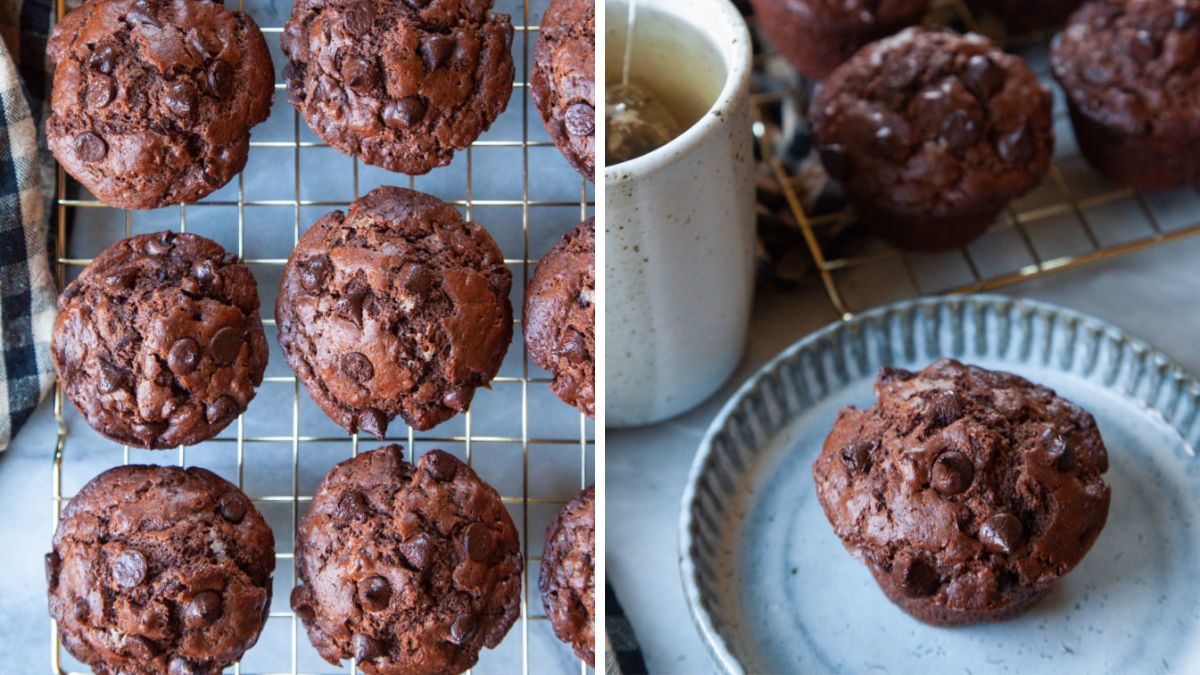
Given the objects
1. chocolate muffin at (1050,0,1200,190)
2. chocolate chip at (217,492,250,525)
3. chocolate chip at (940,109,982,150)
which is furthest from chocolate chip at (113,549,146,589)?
chocolate muffin at (1050,0,1200,190)

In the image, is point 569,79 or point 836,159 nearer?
point 569,79

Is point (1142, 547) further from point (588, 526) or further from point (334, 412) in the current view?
point (334, 412)

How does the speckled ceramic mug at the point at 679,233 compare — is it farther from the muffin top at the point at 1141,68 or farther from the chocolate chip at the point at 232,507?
the muffin top at the point at 1141,68

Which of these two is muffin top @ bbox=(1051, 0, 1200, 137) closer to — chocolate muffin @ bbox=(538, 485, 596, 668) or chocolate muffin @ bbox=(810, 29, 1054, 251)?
chocolate muffin @ bbox=(810, 29, 1054, 251)

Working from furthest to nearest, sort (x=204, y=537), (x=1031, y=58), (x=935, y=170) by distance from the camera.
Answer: (x=1031, y=58), (x=935, y=170), (x=204, y=537)

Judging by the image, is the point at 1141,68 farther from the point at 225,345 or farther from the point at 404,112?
the point at 225,345

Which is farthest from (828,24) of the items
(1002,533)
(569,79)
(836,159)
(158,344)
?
(158,344)

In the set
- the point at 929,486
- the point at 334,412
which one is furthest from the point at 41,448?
the point at 929,486
